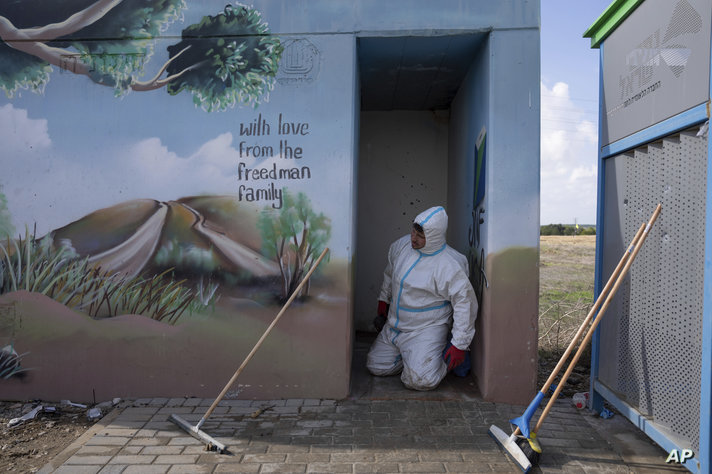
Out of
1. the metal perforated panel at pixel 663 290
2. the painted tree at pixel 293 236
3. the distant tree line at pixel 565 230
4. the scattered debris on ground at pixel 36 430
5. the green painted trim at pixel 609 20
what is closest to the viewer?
the metal perforated panel at pixel 663 290

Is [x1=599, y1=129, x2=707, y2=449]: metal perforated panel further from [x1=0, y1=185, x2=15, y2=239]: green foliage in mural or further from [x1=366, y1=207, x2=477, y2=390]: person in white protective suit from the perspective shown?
[x1=0, y1=185, x2=15, y2=239]: green foliage in mural

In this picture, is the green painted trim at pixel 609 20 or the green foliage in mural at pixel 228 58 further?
the green foliage in mural at pixel 228 58

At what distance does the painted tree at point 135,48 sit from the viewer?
167 inches

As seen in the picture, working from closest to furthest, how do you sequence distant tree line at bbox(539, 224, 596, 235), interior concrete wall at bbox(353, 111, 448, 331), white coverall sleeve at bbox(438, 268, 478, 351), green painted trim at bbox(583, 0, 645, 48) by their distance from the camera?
green painted trim at bbox(583, 0, 645, 48) < white coverall sleeve at bbox(438, 268, 478, 351) < interior concrete wall at bbox(353, 111, 448, 331) < distant tree line at bbox(539, 224, 596, 235)

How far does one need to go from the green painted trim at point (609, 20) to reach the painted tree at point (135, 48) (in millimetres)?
2683

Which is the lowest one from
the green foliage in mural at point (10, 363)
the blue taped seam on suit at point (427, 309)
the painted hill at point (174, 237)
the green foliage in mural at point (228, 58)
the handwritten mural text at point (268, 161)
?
the green foliage in mural at point (10, 363)

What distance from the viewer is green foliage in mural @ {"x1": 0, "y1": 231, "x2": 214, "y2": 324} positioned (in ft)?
14.0

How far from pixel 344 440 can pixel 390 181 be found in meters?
3.71

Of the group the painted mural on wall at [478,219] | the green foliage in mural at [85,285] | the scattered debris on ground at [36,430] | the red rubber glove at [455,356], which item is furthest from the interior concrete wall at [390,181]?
the scattered debris on ground at [36,430]

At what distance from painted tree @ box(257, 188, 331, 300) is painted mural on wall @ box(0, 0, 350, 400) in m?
0.01

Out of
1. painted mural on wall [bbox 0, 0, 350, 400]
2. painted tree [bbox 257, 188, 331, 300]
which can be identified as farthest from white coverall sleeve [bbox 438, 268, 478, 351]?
painted tree [bbox 257, 188, 331, 300]

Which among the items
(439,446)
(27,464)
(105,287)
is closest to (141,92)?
(105,287)

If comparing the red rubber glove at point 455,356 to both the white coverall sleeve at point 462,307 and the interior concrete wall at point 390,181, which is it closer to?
the white coverall sleeve at point 462,307

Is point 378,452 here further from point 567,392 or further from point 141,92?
point 141,92
